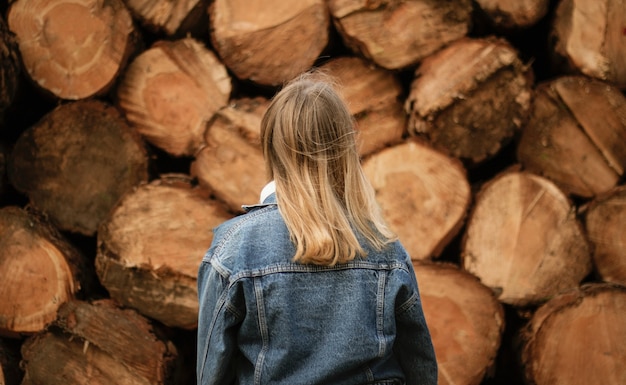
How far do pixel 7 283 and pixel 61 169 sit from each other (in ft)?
1.49

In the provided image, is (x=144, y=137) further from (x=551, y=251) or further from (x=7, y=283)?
(x=551, y=251)

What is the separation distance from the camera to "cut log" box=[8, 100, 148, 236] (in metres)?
2.29

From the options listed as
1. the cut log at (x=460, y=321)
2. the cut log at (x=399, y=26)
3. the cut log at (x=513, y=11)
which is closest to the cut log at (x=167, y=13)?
the cut log at (x=399, y=26)

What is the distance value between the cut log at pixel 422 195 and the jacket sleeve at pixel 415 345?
0.78 meters

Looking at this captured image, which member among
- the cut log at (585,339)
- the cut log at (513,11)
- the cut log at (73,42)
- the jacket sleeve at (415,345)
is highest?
the cut log at (73,42)

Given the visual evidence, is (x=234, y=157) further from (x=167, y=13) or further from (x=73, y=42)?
(x=73, y=42)

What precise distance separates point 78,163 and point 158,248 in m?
0.45

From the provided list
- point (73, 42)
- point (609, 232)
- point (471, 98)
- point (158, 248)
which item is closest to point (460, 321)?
point (609, 232)

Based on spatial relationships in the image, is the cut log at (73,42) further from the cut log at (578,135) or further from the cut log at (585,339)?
the cut log at (585,339)

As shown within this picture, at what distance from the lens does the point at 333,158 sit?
1.33m

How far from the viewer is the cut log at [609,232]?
2.18 m

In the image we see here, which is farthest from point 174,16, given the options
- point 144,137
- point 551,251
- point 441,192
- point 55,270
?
point 551,251

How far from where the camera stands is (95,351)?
2191 mm

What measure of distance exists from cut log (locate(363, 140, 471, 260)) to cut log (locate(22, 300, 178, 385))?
97 cm
